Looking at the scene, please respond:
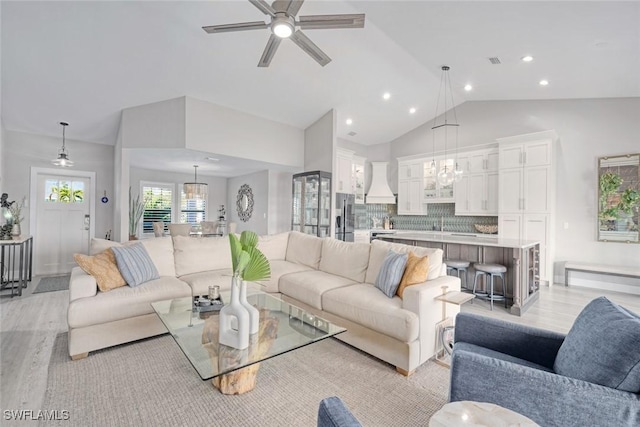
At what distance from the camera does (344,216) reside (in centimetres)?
691

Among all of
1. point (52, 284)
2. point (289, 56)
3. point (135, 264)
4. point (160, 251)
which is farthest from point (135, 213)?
point (289, 56)

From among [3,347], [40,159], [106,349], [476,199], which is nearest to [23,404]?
[106,349]

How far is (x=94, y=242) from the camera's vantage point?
3.38m

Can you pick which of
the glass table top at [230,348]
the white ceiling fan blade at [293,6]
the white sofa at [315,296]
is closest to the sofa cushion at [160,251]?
the white sofa at [315,296]

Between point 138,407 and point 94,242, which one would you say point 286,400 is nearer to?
point 138,407

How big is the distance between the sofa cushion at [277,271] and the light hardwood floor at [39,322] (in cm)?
202

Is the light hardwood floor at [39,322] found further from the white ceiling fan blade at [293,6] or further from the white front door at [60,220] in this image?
the white ceiling fan blade at [293,6]

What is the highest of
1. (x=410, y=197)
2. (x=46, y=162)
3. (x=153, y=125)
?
(x=153, y=125)

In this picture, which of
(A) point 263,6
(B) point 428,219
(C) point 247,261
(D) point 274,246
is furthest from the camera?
(B) point 428,219

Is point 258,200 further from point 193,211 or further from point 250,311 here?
point 250,311

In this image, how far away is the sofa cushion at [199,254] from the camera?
372 cm

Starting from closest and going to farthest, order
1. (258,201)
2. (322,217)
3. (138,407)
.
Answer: (138,407), (322,217), (258,201)

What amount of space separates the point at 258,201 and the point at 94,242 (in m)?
4.55

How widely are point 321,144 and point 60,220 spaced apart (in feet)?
18.2
